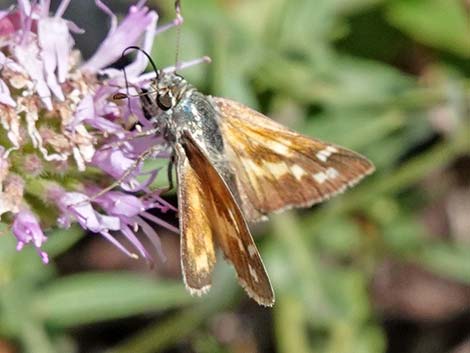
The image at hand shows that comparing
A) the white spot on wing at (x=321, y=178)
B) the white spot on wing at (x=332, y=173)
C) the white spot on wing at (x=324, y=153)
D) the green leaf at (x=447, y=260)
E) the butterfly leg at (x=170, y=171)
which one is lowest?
the green leaf at (x=447, y=260)

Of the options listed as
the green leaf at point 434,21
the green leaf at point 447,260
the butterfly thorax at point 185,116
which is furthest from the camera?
the green leaf at point 434,21

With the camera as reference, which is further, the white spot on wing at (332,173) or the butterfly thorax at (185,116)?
the white spot on wing at (332,173)

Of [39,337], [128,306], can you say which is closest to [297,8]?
[128,306]

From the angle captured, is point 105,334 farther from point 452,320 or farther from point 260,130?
point 260,130

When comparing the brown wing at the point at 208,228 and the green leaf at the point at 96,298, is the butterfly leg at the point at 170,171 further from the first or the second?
the green leaf at the point at 96,298

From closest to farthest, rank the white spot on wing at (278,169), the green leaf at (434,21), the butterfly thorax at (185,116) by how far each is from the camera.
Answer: the butterfly thorax at (185,116) < the white spot on wing at (278,169) < the green leaf at (434,21)

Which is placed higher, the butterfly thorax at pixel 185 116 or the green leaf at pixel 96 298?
the butterfly thorax at pixel 185 116

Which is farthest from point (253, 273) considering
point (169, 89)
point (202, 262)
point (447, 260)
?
point (447, 260)

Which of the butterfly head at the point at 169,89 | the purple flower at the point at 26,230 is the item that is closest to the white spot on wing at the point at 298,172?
the butterfly head at the point at 169,89
